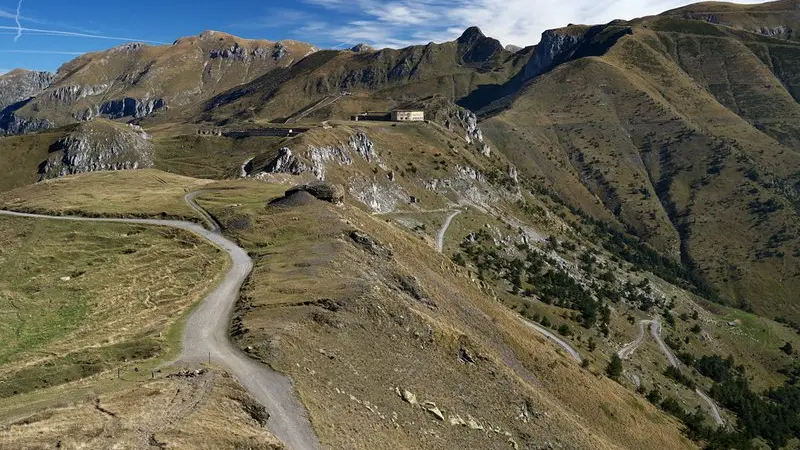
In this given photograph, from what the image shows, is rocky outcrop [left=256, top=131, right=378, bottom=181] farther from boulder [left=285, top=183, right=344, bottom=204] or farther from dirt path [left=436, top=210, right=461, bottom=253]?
boulder [left=285, top=183, right=344, bottom=204]

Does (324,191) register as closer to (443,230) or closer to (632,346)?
(443,230)

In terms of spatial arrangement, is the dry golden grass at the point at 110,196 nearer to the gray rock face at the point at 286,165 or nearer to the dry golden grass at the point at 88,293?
the dry golden grass at the point at 88,293

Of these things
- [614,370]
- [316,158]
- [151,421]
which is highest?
[316,158]

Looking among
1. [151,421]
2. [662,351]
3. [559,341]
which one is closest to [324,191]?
[151,421]

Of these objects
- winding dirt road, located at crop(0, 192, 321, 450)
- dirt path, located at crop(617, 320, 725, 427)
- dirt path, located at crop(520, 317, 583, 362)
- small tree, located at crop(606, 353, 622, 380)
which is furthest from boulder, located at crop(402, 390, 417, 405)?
dirt path, located at crop(617, 320, 725, 427)

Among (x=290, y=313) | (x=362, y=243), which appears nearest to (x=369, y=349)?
(x=290, y=313)

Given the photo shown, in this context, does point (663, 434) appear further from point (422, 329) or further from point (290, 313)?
point (290, 313)

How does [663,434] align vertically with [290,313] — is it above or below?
below
